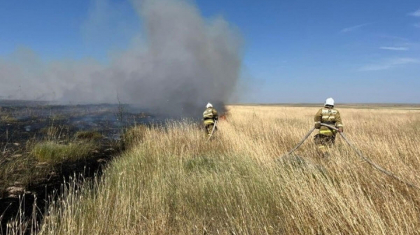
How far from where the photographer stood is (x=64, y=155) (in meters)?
8.52

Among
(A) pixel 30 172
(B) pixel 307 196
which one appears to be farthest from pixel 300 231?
(A) pixel 30 172

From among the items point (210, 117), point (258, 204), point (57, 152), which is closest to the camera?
point (258, 204)

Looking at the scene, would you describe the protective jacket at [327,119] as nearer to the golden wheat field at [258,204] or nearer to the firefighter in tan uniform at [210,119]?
the golden wheat field at [258,204]

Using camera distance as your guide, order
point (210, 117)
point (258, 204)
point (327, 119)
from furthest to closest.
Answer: point (210, 117), point (327, 119), point (258, 204)

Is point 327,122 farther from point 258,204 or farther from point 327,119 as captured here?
point 258,204

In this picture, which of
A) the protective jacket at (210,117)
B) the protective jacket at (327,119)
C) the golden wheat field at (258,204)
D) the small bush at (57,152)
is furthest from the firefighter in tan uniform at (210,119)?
the small bush at (57,152)

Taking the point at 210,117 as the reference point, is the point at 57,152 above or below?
below

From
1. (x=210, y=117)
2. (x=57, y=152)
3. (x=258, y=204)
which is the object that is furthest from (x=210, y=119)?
(x=258, y=204)

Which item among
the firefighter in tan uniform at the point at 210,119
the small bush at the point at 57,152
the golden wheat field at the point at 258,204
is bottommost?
the small bush at the point at 57,152

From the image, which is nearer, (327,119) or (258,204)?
(258,204)

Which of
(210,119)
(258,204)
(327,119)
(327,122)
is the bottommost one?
(258,204)

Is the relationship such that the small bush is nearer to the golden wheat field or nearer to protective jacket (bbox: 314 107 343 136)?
the golden wheat field

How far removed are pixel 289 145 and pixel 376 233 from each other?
22.1ft

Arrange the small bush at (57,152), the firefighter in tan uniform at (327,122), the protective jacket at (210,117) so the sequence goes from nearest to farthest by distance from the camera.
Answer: the firefighter in tan uniform at (327,122), the small bush at (57,152), the protective jacket at (210,117)
